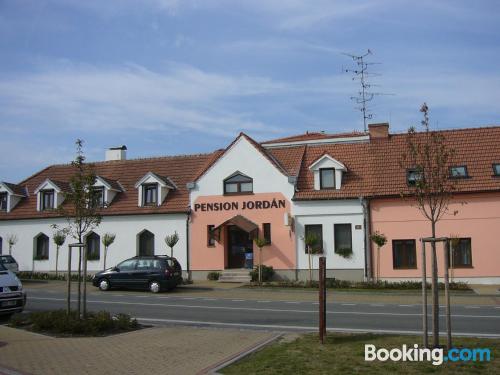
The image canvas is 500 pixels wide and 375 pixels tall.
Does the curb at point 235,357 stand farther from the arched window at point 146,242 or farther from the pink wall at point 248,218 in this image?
the arched window at point 146,242

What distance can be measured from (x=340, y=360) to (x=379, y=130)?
25186 millimetres

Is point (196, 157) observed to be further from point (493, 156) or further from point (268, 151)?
point (493, 156)

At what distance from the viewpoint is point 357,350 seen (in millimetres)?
10070

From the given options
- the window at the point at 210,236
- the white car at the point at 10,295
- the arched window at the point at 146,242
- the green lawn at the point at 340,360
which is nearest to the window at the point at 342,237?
the window at the point at 210,236

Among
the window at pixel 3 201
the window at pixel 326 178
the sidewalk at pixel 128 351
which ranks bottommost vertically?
the sidewalk at pixel 128 351

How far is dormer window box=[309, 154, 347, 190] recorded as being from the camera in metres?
30.3

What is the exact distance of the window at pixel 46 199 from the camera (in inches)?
1416

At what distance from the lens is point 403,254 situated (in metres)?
28.6

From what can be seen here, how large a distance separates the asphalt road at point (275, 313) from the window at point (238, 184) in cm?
928

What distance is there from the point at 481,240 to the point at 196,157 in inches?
717

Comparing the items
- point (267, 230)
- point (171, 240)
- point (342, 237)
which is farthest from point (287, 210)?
point (171, 240)

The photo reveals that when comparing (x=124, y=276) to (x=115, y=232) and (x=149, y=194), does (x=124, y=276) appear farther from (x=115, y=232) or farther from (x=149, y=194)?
(x=149, y=194)

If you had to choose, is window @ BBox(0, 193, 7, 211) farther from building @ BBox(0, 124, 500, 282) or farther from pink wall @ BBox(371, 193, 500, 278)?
pink wall @ BBox(371, 193, 500, 278)

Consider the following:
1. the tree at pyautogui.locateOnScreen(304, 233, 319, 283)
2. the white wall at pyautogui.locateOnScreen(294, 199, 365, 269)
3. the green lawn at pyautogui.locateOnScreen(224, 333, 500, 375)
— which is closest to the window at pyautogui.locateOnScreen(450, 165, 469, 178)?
the white wall at pyautogui.locateOnScreen(294, 199, 365, 269)
